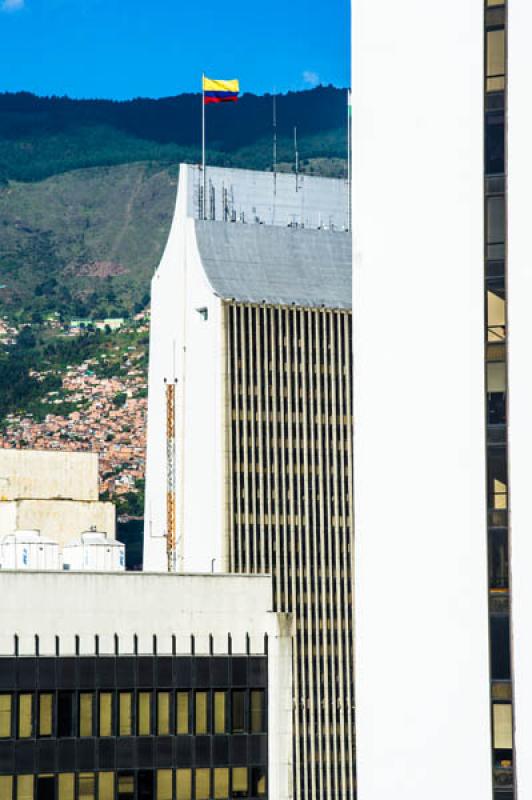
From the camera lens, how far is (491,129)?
211 ft

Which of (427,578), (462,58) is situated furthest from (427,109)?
(427,578)

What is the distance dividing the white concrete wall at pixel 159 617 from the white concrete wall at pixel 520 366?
43.0 m

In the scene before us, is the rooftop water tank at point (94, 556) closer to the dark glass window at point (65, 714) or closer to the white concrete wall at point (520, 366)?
the dark glass window at point (65, 714)

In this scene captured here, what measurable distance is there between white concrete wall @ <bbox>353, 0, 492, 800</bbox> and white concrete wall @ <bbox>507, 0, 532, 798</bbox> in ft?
3.00

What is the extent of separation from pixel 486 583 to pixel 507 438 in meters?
4.10

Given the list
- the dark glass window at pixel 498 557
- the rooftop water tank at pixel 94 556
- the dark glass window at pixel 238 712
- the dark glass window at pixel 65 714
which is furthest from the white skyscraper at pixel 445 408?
the rooftop water tank at pixel 94 556

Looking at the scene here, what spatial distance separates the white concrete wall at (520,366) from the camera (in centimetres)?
6050

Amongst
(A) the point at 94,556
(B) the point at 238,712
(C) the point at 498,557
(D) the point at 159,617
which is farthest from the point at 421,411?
(A) the point at 94,556

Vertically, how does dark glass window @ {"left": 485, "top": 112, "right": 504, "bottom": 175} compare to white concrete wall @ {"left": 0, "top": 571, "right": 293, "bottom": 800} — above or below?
above

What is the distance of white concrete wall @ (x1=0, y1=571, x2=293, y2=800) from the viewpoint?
100875 mm

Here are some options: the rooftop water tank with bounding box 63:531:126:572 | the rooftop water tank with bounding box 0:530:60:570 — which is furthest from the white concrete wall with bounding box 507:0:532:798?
the rooftop water tank with bounding box 0:530:60:570

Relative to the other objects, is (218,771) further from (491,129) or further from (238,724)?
(491,129)

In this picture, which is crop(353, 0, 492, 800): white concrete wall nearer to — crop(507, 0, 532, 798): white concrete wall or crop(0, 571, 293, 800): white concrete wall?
crop(507, 0, 532, 798): white concrete wall

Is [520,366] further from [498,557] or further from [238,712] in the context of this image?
[238,712]
